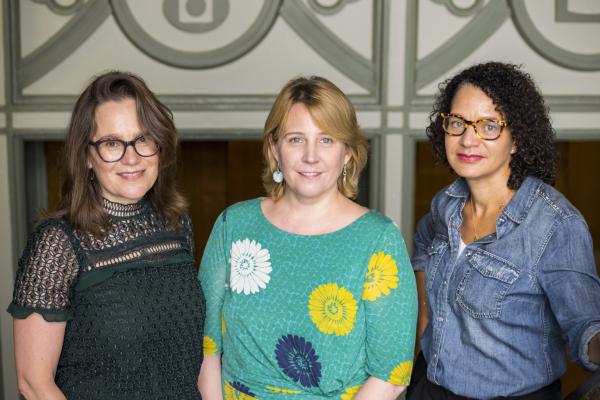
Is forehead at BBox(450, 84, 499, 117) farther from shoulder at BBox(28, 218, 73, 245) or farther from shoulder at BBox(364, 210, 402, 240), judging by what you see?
shoulder at BBox(28, 218, 73, 245)

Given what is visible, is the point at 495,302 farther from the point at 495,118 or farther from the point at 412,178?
the point at 412,178

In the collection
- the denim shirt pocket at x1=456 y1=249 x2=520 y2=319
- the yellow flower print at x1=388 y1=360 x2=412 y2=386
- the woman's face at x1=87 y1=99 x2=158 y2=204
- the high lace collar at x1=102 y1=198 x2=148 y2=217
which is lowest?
the yellow flower print at x1=388 y1=360 x2=412 y2=386

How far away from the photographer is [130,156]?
76.3 inches

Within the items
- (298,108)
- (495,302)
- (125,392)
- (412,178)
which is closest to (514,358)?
(495,302)

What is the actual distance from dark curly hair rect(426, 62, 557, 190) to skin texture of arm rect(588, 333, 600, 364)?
20.6 inches

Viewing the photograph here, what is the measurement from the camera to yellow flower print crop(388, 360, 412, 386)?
1.93 metres

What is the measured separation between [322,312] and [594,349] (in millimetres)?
691

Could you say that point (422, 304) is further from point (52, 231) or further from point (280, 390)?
point (52, 231)

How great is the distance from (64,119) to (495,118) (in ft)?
7.61

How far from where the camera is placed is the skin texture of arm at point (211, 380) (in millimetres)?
2117

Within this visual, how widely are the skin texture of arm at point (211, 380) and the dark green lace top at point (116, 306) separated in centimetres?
8

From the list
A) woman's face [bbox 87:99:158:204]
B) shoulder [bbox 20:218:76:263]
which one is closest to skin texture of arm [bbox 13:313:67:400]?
shoulder [bbox 20:218:76:263]

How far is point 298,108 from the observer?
6.46ft

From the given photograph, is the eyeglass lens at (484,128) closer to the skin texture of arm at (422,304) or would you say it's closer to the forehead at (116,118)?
the skin texture of arm at (422,304)
